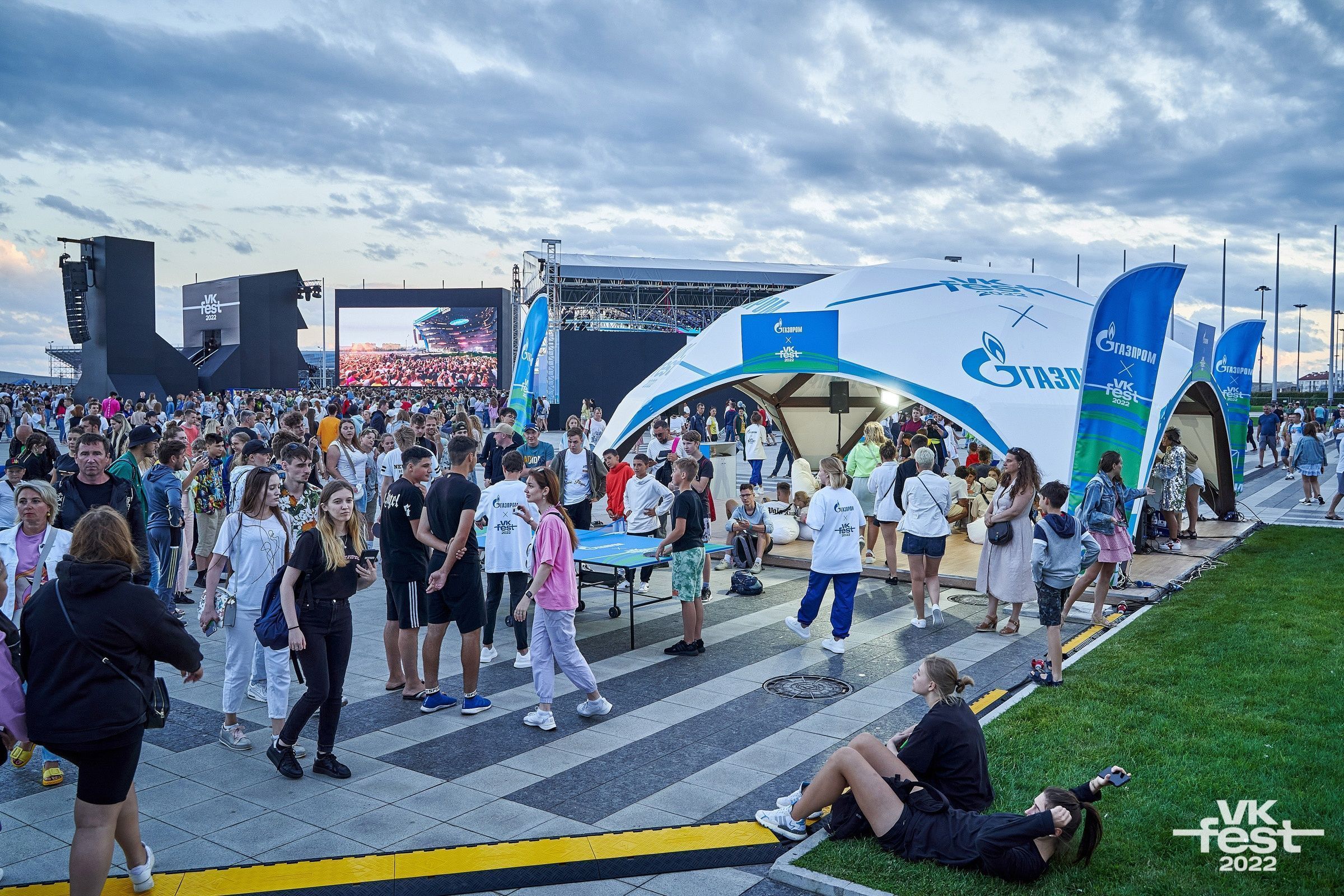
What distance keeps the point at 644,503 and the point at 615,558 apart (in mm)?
1694

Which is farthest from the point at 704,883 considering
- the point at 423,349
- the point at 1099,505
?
the point at 423,349

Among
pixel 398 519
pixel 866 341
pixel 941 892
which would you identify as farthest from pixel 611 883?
pixel 866 341

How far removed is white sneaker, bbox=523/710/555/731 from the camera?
6184 mm

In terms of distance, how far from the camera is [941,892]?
4.06 meters

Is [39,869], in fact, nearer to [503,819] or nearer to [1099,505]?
[503,819]

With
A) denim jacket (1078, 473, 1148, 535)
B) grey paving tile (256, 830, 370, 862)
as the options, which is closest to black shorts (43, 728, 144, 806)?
grey paving tile (256, 830, 370, 862)

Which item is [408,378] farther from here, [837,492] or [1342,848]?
[1342,848]

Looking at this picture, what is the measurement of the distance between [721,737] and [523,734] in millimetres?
1280

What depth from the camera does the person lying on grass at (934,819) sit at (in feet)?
13.5

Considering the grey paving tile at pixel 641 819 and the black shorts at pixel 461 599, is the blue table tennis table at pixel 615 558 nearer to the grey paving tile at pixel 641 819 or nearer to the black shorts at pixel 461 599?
the black shorts at pixel 461 599

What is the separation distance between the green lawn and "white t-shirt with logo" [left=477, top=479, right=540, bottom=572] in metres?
3.70

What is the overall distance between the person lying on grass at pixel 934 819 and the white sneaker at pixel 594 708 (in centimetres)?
195

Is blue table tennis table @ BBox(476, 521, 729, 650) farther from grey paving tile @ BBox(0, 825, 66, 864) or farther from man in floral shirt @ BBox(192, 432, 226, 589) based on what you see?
grey paving tile @ BBox(0, 825, 66, 864)

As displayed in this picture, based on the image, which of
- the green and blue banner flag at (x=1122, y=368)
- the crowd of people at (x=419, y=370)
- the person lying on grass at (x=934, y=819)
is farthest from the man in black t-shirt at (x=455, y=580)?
the crowd of people at (x=419, y=370)
